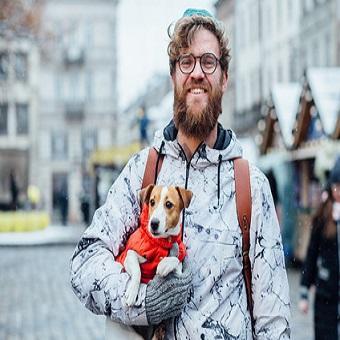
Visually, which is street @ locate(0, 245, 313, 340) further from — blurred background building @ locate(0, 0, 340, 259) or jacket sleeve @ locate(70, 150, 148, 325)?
jacket sleeve @ locate(70, 150, 148, 325)

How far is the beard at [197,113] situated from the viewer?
3203 mm

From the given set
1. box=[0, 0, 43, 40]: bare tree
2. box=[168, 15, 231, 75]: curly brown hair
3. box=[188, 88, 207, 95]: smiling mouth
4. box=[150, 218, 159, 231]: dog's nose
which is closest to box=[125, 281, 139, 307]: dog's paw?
box=[150, 218, 159, 231]: dog's nose

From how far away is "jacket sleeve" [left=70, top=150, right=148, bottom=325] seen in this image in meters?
3.08

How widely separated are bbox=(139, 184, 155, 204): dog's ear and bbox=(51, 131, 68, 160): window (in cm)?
5850

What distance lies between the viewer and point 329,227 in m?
7.58

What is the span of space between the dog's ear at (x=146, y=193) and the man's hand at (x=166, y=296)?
25cm

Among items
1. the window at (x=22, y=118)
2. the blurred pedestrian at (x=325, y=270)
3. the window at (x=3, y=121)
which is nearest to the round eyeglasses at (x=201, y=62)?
the blurred pedestrian at (x=325, y=270)

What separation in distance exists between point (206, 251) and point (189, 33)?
0.71 m

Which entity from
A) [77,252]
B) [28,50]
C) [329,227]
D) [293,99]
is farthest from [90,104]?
[77,252]

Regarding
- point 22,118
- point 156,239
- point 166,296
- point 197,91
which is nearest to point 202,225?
point 156,239

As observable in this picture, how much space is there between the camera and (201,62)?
3.21 metres

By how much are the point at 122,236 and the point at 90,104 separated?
197 feet

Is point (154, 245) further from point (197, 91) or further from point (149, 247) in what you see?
point (197, 91)

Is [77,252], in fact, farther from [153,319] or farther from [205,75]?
[205,75]
